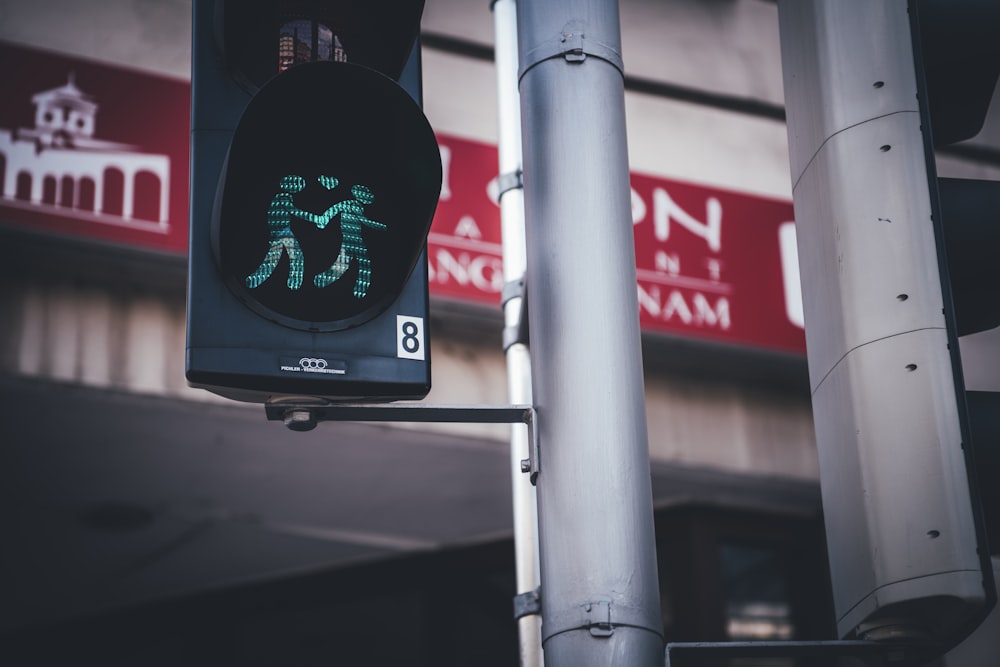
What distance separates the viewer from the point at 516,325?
4230mm

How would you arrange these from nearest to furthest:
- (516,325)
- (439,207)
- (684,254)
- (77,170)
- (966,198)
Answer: (966,198)
(516,325)
(77,170)
(439,207)
(684,254)

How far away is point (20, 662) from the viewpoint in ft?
37.8

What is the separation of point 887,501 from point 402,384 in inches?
39.7

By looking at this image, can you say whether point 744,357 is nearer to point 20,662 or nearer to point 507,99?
point 507,99

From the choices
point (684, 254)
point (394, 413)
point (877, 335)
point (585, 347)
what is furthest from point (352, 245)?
point (684, 254)

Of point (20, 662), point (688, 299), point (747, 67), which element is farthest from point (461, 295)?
point (20, 662)

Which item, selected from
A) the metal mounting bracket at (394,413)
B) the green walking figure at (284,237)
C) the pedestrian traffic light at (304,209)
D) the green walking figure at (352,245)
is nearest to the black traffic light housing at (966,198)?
the metal mounting bracket at (394,413)

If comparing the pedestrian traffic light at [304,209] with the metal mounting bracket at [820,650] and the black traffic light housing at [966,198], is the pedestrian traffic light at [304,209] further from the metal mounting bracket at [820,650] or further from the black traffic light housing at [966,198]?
the black traffic light housing at [966,198]

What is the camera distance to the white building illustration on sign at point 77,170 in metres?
8.11

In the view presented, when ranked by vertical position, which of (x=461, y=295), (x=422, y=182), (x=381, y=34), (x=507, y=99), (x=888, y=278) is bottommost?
(x=888, y=278)

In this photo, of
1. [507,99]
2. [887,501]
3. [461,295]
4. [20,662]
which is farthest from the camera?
[20,662]

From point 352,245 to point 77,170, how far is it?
5.67m

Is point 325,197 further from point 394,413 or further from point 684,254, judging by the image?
point 684,254

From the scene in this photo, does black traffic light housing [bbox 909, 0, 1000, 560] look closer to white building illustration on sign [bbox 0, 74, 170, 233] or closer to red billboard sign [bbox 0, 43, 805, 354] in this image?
red billboard sign [bbox 0, 43, 805, 354]
